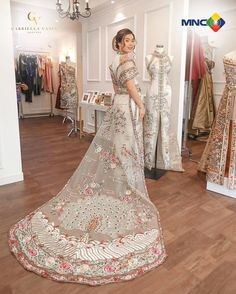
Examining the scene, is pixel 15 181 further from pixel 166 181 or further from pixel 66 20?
pixel 66 20

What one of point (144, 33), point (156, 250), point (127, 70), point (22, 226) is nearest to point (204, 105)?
point (144, 33)

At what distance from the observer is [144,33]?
3631 mm

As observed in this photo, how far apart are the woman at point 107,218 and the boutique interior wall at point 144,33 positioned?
4.17 feet

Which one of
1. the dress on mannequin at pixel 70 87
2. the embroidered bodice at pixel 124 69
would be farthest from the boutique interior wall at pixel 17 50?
the embroidered bodice at pixel 124 69

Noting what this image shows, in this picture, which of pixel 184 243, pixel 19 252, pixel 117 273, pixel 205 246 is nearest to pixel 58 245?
pixel 19 252

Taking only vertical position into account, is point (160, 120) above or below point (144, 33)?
below

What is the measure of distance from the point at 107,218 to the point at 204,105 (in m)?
3.41

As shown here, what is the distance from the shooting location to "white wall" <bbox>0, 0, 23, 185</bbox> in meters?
2.48

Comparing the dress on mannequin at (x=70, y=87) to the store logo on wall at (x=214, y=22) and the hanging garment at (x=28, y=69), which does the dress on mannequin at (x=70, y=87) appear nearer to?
the hanging garment at (x=28, y=69)

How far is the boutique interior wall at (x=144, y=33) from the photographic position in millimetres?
3215

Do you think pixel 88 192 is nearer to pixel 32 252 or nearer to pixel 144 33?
pixel 32 252

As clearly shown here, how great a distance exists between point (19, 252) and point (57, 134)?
3.96 m

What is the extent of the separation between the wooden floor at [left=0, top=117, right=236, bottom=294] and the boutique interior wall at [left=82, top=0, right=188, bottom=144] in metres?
1.21

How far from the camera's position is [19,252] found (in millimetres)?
1604
